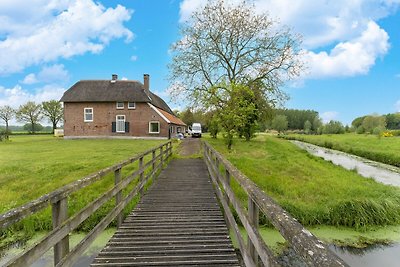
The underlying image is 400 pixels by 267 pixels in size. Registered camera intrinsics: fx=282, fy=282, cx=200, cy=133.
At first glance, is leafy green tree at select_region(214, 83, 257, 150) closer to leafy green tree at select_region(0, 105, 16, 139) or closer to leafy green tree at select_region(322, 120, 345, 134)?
leafy green tree at select_region(0, 105, 16, 139)

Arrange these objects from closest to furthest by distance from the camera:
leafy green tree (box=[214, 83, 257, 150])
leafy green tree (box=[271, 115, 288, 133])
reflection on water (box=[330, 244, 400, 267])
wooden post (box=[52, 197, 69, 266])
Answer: wooden post (box=[52, 197, 69, 266]), reflection on water (box=[330, 244, 400, 267]), leafy green tree (box=[214, 83, 257, 150]), leafy green tree (box=[271, 115, 288, 133])

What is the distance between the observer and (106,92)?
32438 millimetres

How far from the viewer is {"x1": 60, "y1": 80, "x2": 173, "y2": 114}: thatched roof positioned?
31347 millimetres

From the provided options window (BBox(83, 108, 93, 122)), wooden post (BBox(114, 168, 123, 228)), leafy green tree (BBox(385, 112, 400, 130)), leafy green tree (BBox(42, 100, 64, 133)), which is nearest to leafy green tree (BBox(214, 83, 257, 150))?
wooden post (BBox(114, 168, 123, 228))

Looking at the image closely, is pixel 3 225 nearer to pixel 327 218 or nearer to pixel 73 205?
pixel 73 205

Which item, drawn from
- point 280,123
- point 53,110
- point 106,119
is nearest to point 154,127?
point 106,119

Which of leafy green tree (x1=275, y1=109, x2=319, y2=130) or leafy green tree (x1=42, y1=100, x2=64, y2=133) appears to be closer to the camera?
leafy green tree (x1=42, y1=100, x2=64, y2=133)

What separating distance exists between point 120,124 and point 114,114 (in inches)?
53.1

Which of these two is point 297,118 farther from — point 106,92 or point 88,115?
point 88,115

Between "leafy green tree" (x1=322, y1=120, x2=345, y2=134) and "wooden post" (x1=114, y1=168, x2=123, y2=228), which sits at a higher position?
"leafy green tree" (x1=322, y1=120, x2=345, y2=134)

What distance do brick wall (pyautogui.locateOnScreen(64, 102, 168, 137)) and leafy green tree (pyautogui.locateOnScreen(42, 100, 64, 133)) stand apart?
31.0 metres

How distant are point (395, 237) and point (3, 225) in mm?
7789

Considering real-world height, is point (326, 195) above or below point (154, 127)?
below

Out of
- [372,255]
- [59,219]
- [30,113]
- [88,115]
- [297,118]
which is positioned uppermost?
[297,118]
